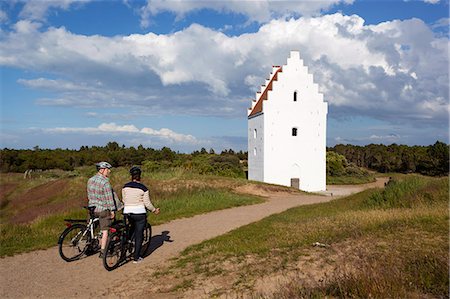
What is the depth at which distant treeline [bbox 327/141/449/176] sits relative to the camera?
53594mm

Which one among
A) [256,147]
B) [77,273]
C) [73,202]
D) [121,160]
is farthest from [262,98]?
[77,273]

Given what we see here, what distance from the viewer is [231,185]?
2734cm

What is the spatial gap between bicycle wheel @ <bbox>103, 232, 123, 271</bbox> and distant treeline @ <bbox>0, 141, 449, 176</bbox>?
30633mm

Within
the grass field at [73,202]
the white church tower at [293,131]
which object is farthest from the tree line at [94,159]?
the grass field at [73,202]

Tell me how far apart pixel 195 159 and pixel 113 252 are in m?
47.3

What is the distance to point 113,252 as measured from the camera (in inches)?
340

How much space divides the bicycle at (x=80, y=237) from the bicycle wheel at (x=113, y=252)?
827 millimetres

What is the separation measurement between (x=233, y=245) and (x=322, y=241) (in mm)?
2165

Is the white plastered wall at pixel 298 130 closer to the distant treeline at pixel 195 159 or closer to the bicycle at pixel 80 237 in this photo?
the distant treeline at pixel 195 159

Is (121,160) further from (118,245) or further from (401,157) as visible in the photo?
(118,245)

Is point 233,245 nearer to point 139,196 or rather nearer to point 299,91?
point 139,196

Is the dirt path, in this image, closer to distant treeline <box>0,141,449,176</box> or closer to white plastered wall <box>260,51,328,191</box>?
white plastered wall <box>260,51,328,191</box>

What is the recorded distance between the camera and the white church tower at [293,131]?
35312 millimetres

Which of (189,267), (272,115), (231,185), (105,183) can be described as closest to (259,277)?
(189,267)
